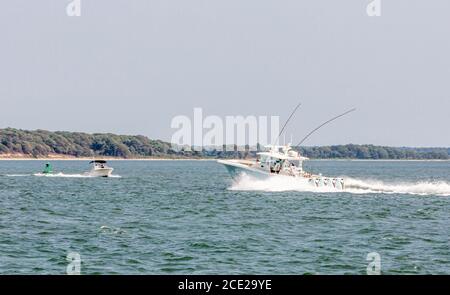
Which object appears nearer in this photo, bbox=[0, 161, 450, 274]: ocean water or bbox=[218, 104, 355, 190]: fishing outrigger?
bbox=[0, 161, 450, 274]: ocean water

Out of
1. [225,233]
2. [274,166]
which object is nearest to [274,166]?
[274,166]

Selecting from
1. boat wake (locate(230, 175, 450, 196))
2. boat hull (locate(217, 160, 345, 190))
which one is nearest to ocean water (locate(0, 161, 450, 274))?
boat hull (locate(217, 160, 345, 190))

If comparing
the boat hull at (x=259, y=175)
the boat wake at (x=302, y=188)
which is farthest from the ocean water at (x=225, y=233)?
the boat wake at (x=302, y=188)

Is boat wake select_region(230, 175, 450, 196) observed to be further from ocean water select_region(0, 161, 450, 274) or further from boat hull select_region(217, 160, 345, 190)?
ocean water select_region(0, 161, 450, 274)

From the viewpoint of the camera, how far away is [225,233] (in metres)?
41.2

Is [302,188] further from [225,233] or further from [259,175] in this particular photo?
[225,233]

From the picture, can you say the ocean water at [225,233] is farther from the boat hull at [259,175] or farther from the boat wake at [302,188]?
the boat wake at [302,188]

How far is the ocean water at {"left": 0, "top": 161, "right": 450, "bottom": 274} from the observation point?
30.6 meters

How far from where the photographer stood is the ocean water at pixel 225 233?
1204 inches

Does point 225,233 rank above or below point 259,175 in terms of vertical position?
below
